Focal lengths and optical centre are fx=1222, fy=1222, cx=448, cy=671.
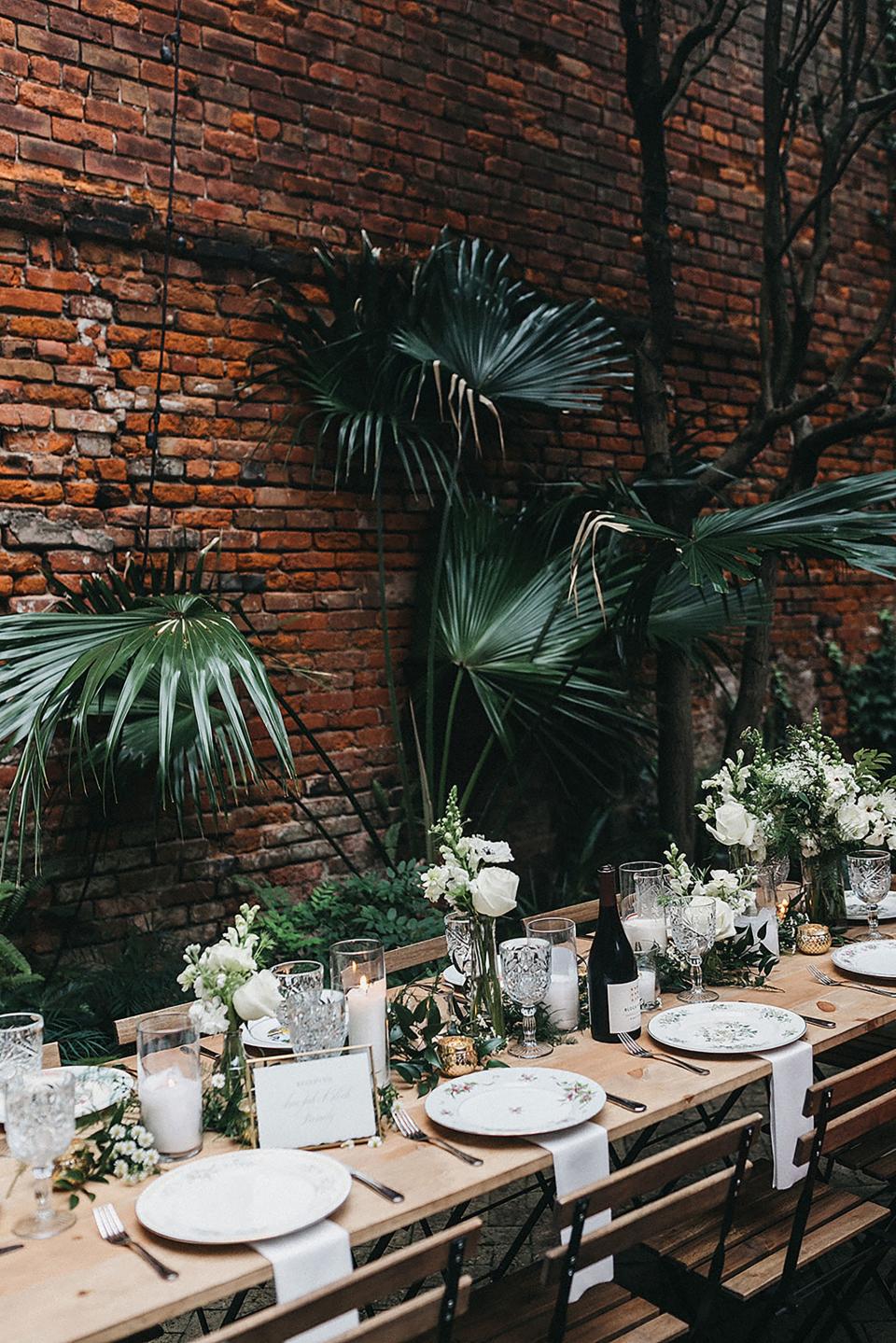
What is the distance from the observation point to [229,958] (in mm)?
1945

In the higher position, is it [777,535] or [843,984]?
[777,535]

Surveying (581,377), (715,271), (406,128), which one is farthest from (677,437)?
(406,128)

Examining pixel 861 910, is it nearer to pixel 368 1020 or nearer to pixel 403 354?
pixel 368 1020

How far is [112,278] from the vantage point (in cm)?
383

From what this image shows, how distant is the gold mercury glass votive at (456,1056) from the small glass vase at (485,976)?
0.11 metres

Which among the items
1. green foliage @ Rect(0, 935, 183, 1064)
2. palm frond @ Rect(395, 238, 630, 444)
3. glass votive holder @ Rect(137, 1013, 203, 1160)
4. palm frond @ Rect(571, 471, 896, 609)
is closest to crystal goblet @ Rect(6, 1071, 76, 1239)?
glass votive holder @ Rect(137, 1013, 203, 1160)

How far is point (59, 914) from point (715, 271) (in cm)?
414

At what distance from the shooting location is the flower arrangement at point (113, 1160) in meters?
1.77

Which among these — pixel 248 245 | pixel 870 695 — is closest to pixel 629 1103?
pixel 248 245

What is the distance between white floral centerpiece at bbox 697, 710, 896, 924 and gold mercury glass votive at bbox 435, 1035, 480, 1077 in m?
0.85

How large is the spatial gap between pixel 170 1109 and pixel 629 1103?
2.35 ft

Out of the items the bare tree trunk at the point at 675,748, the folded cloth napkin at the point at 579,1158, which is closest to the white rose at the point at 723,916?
the folded cloth napkin at the point at 579,1158

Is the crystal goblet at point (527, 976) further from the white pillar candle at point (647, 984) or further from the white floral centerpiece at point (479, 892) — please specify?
the white pillar candle at point (647, 984)

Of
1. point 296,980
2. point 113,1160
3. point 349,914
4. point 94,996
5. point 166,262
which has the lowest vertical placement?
point 94,996
